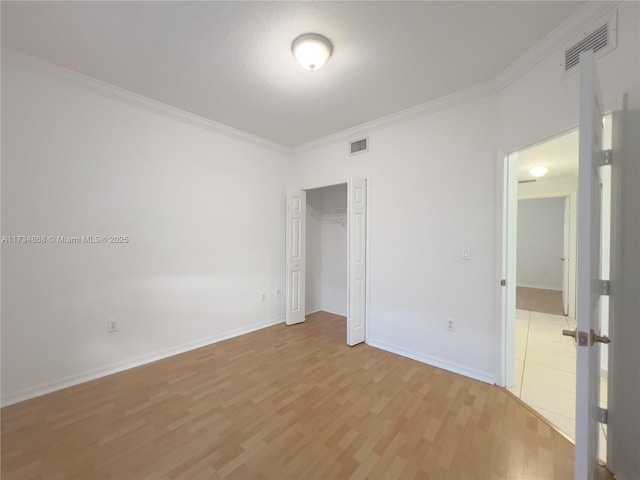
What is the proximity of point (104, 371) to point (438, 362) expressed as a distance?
3349 millimetres

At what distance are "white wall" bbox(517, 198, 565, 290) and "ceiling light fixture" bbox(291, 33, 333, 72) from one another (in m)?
7.26

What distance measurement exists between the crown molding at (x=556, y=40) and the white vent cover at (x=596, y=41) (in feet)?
0.15

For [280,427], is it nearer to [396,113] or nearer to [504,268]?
[504,268]

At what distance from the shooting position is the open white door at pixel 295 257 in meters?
3.93

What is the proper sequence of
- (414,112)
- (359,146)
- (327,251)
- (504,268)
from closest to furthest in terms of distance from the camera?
(504,268), (414,112), (359,146), (327,251)

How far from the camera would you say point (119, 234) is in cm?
254

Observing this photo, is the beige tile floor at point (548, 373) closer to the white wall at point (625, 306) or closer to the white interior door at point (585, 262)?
the white wall at point (625, 306)

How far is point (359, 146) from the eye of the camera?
3.34 m

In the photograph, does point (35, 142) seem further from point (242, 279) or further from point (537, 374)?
point (537, 374)

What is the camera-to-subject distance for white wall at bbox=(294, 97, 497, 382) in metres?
2.40

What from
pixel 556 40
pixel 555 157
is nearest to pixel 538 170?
pixel 555 157

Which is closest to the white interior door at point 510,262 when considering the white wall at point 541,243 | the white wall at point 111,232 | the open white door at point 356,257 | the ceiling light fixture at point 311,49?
the open white door at point 356,257

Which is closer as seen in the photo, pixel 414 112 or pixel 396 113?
pixel 414 112

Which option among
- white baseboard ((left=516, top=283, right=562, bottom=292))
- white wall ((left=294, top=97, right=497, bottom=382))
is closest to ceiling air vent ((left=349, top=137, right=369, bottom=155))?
white wall ((left=294, top=97, right=497, bottom=382))
